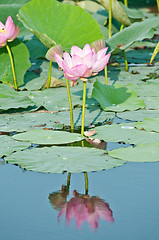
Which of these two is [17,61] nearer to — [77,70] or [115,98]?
[115,98]

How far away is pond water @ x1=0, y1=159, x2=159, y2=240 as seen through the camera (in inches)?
56.9

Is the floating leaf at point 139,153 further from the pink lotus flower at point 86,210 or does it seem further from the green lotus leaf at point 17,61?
the green lotus leaf at point 17,61

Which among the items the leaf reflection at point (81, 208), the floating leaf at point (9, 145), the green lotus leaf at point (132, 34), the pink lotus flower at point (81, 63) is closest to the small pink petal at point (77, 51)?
the pink lotus flower at point (81, 63)

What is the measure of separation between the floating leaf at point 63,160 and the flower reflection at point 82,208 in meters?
0.21

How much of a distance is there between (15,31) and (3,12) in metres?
0.56

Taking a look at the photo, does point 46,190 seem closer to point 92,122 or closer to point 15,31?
point 92,122

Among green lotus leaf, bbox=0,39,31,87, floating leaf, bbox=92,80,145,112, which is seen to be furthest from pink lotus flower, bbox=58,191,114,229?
green lotus leaf, bbox=0,39,31,87

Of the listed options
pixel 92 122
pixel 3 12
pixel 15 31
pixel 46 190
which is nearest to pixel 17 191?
pixel 46 190

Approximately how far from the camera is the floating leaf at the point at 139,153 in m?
2.07

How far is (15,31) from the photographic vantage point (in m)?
3.30

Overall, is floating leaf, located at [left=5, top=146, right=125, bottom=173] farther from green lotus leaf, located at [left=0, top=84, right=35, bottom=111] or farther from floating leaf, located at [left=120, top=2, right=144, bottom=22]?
floating leaf, located at [left=120, top=2, right=144, bottom=22]

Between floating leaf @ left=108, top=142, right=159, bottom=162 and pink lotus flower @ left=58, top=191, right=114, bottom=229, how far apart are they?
42cm

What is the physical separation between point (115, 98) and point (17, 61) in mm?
983

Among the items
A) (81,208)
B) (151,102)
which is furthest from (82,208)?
(151,102)
